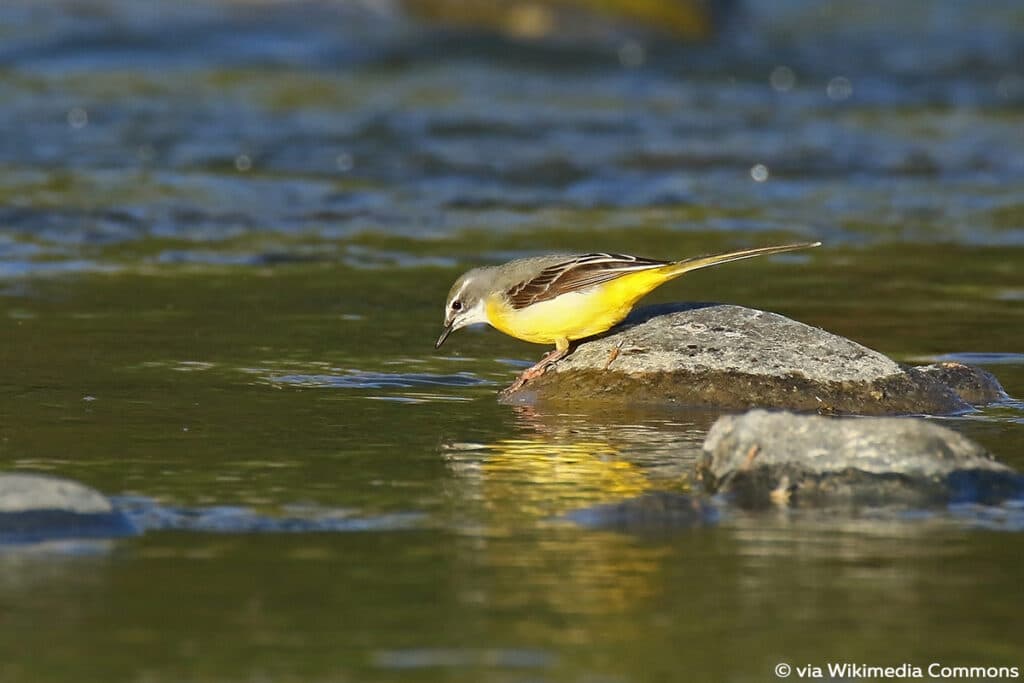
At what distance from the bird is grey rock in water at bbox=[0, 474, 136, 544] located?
3145 millimetres

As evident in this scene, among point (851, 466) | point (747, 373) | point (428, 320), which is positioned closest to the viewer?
point (851, 466)

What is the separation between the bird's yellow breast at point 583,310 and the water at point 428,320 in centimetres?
45

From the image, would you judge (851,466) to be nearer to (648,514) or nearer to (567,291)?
(648,514)

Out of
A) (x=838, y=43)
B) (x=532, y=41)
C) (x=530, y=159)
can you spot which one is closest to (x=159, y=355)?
(x=530, y=159)

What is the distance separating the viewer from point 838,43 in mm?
29328

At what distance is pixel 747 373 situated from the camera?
8383 millimetres

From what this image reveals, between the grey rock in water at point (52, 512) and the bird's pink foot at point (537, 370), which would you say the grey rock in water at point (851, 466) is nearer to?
the grey rock in water at point (52, 512)


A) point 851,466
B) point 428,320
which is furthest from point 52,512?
point 428,320

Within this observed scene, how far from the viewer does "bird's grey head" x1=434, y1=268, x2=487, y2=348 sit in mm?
9055

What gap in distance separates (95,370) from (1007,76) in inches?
765

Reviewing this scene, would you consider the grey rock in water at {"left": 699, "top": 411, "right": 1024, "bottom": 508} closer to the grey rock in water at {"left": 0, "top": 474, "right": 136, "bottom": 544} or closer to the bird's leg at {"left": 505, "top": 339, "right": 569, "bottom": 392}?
the grey rock in water at {"left": 0, "top": 474, "right": 136, "bottom": 544}

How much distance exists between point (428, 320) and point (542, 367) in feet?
7.78

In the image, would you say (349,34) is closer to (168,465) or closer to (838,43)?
(838,43)

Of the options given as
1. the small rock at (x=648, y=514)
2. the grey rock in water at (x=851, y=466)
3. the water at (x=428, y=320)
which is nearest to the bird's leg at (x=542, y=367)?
the water at (x=428, y=320)
